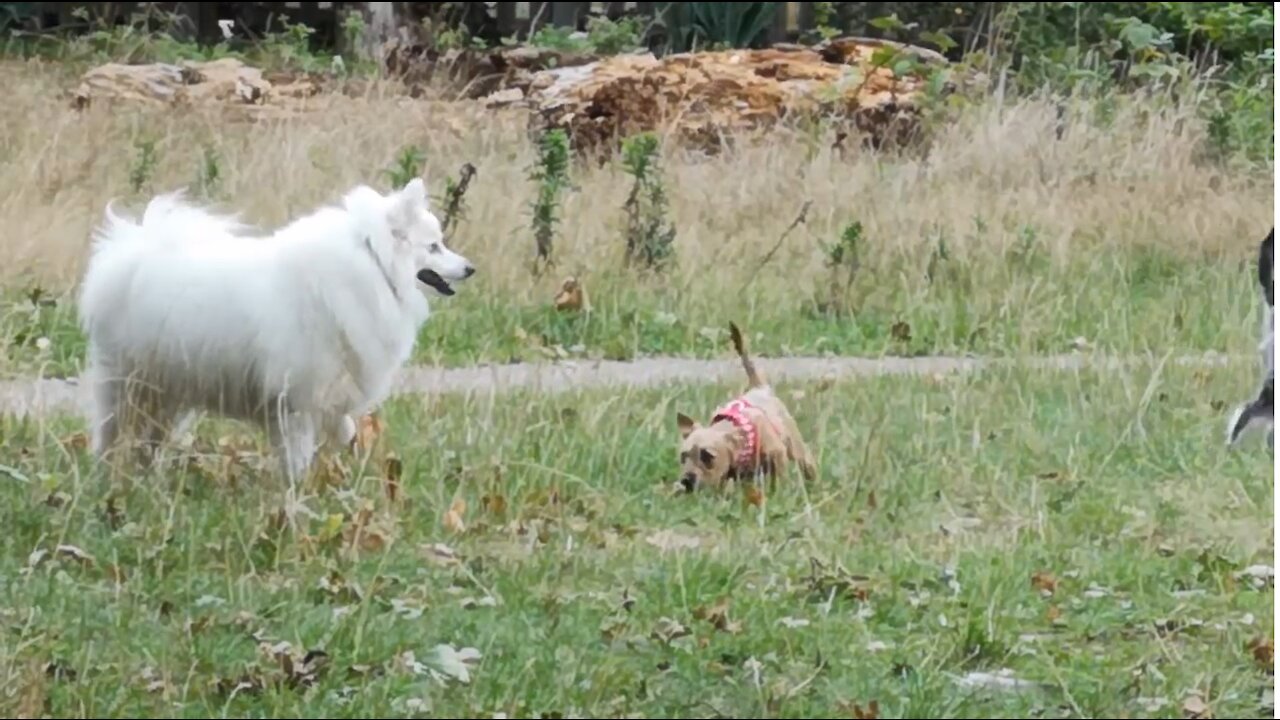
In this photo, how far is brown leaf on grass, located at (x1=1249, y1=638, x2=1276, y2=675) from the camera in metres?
3.74

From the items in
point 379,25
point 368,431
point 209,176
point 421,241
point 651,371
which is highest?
point 421,241

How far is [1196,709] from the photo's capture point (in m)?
3.55

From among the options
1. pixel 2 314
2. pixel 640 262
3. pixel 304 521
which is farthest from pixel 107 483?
pixel 640 262

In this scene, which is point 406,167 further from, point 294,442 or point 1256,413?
point 1256,413

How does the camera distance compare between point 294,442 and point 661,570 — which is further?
point 294,442

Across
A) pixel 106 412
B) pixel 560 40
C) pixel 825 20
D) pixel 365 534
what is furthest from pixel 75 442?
pixel 825 20

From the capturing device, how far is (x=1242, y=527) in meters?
4.43

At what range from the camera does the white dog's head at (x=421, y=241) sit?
4.44m

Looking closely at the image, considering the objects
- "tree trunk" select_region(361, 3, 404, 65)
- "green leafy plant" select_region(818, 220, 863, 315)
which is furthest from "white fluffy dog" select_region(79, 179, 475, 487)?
"tree trunk" select_region(361, 3, 404, 65)

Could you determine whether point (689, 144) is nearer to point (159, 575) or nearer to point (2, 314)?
point (2, 314)

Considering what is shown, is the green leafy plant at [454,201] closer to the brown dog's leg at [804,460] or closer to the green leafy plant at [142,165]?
the green leafy plant at [142,165]

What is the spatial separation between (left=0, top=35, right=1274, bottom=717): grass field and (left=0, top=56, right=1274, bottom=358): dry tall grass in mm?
17

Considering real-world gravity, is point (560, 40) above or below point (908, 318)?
above

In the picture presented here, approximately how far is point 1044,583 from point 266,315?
169 centimetres
